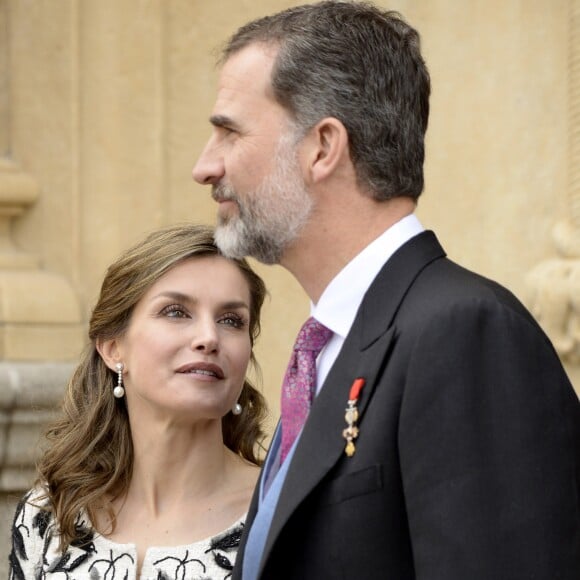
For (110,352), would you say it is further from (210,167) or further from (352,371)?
(352,371)

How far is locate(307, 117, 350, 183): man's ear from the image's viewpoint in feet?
8.39

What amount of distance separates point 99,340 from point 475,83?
196cm

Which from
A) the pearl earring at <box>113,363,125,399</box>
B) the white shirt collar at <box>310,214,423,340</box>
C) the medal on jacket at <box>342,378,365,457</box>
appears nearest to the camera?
the medal on jacket at <box>342,378,365,457</box>

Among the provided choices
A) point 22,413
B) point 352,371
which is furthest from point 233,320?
point 22,413

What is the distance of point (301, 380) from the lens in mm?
2609

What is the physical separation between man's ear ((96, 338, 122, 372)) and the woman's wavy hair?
1cm

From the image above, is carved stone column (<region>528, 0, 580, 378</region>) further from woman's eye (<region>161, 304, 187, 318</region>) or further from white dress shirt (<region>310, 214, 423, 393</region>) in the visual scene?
white dress shirt (<region>310, 214, 423, 393</region>)

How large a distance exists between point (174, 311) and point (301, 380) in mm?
747

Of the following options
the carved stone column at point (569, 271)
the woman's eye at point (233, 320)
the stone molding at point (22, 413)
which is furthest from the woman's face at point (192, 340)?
the stone molding at point (22, 413)

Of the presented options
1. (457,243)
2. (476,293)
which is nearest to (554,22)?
(457,243)

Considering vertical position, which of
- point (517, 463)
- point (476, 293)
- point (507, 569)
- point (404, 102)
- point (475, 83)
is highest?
point (475, 83)

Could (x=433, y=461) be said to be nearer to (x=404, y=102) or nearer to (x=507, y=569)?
(x=507, y=569)

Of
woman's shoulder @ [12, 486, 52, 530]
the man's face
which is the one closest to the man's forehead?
the man's face

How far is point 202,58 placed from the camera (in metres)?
5.79
